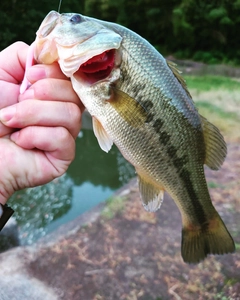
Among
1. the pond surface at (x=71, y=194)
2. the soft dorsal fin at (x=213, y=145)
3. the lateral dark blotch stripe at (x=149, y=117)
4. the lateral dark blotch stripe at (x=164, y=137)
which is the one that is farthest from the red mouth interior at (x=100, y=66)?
the pond surface at (x=71, y=194)

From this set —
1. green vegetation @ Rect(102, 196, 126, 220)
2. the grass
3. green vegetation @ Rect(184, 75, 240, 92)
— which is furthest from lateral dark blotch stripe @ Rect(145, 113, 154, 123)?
green vegetation @ Rect(184, 75, 240, 92)

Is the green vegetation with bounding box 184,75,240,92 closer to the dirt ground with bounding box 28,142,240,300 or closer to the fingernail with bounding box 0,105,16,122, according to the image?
the dirt ground with bounding box 28,142,240,300

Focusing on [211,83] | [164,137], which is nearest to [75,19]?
[164,137]

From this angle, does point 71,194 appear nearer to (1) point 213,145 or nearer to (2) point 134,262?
(2) point 134,262

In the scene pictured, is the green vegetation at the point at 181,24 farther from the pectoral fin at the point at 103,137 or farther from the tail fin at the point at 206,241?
the pectoral fin at the point at 103,137

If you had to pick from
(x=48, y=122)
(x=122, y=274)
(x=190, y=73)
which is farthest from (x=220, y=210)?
(x=190, y=73)

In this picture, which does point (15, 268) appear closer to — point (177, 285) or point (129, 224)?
point (129, 224)
